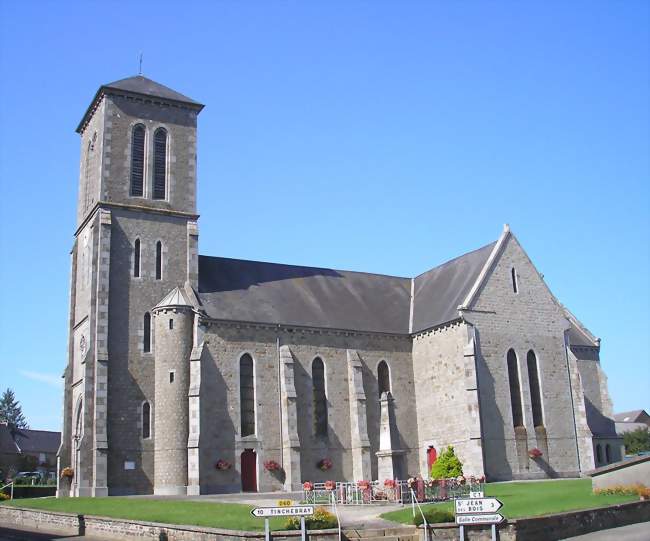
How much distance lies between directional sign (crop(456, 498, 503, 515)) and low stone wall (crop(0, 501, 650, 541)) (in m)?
3.67

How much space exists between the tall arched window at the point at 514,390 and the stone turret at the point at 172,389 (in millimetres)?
17895

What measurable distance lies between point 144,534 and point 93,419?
16.0m

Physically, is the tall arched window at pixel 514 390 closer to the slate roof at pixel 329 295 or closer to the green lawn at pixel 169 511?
the slate roof at pixel 329 295

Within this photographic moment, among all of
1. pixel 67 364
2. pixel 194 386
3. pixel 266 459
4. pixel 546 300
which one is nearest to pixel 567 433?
pixel 546 300

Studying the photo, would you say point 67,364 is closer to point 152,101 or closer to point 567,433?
point 152,101

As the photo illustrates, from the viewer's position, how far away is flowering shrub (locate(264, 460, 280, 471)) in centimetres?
3919

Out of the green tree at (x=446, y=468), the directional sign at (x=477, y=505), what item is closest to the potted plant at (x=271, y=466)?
the green tree at (x=446, y=468)

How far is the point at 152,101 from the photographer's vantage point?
4434 centimetres

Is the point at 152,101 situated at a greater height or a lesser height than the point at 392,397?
greater

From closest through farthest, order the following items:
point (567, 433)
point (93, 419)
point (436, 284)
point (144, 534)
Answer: point (144, 534) → point (93, 419) → point (567, 433) → point (436, 284)

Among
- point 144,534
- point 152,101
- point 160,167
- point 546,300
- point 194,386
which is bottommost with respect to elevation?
point 144,534

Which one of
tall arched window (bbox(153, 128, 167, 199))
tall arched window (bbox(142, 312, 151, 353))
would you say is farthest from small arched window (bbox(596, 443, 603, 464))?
tall arched window (bbox(153, 128, 167, 199))

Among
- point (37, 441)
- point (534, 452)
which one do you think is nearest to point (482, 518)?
point (534, 452)

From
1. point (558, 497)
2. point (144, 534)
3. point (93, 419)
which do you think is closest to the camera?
point (144, 534)
